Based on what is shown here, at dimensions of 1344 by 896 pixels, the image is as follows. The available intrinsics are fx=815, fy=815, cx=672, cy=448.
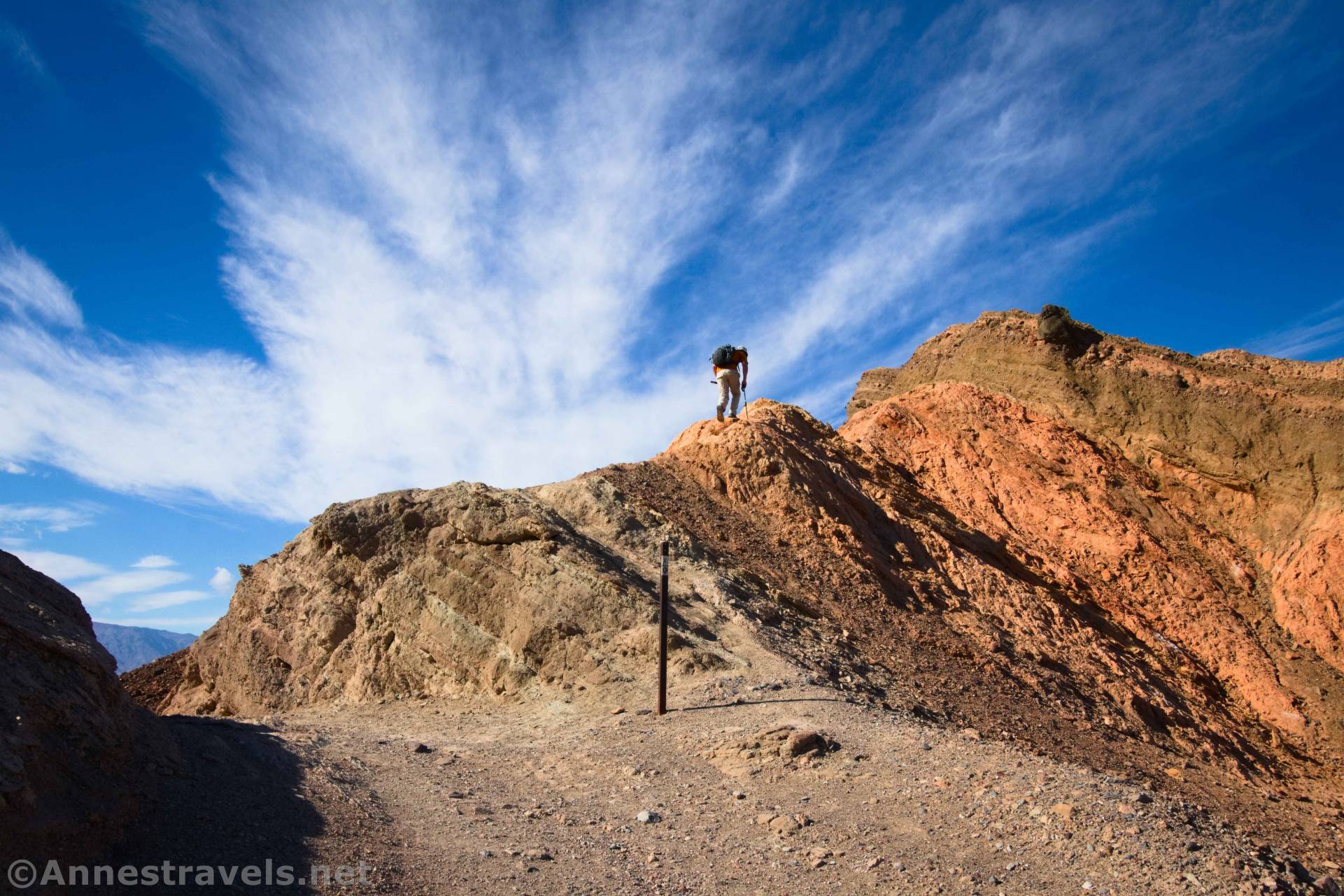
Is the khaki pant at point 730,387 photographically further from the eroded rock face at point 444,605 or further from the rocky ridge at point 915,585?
the eroded rock face at point 444,605

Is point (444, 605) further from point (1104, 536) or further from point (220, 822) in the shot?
point (1104, 536)

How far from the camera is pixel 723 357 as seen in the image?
15.4 metres

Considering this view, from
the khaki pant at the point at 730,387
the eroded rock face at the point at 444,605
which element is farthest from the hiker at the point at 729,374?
the eroded rock face at the point at 444,605

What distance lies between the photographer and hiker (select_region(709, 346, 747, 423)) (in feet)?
50.5

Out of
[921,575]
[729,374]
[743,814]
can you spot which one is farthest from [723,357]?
[743,814]

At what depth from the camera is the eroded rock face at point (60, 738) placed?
381cm

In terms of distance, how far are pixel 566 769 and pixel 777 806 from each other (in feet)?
6.63

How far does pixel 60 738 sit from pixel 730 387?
12.4 metres

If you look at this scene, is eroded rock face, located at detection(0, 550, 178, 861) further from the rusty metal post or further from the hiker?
the hiker

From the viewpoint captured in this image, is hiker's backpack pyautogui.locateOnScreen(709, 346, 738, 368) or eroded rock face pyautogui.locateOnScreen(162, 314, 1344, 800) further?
hiker's backpack pyautogui.locateOnScreen(709, 346, 738, 368)

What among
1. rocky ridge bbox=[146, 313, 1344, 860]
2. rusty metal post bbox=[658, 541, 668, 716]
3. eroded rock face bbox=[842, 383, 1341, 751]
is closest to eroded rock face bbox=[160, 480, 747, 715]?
rocky ridge bbox=[146, 313, 1344, 860]

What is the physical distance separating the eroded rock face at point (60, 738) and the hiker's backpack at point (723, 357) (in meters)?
11.3

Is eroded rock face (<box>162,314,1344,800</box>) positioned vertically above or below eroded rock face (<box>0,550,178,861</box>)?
above

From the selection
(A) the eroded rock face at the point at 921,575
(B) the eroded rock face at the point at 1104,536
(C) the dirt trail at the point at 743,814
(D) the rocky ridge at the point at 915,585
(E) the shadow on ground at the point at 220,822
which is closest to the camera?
(E) the shadow on ground at the point at 220,822
